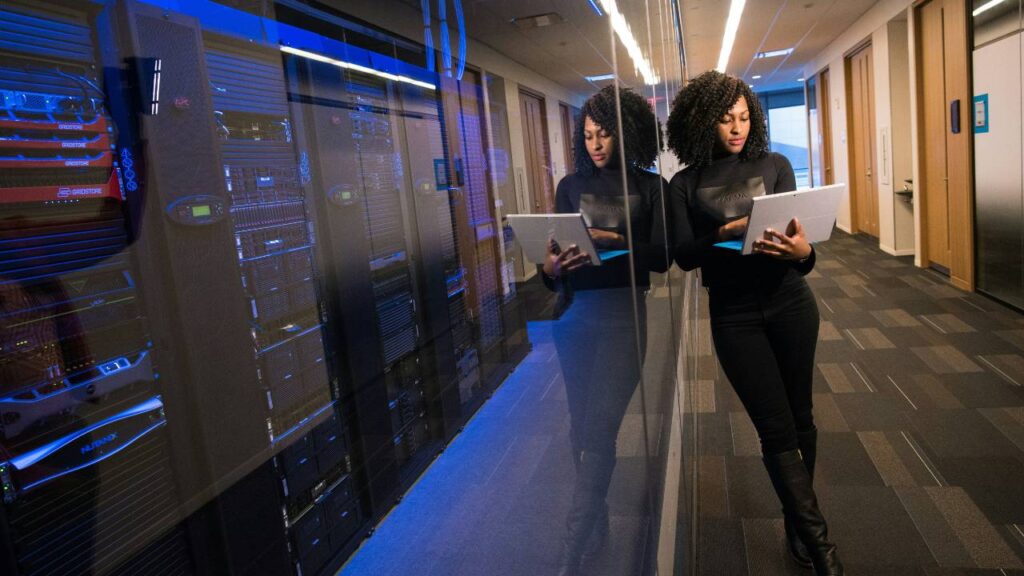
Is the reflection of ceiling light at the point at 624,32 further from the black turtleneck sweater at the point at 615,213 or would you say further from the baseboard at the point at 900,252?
the baseboard at the point at 900,252

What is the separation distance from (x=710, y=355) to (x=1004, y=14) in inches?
102

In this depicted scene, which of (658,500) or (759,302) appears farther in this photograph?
(759,302)

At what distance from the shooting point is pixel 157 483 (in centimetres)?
34

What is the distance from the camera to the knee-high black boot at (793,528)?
1763 millimetres

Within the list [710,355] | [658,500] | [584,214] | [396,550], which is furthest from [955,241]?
[396,550]

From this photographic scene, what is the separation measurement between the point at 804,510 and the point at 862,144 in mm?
7199

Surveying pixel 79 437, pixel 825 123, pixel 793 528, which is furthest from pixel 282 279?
pixel 825 123

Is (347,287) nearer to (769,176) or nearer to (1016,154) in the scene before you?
(769,176)

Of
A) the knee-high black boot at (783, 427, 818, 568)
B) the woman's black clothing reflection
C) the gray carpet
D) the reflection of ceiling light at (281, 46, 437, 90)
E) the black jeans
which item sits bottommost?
the gray carpet

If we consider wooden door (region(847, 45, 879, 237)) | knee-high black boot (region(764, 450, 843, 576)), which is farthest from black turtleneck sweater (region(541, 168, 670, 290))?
wooden door (region(847, 45, 879, 237))

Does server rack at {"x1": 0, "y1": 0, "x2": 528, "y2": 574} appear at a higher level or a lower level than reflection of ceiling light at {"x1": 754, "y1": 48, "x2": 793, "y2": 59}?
lower

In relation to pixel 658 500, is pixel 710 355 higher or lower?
lower

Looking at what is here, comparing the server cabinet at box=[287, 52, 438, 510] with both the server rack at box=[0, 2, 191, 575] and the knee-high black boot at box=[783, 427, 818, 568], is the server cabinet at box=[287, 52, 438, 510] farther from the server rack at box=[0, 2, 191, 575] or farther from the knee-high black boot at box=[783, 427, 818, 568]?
the knee-high black boot at box=[783, 427, 818, 568]

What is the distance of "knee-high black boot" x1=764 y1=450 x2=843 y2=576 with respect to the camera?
5.24 feet
